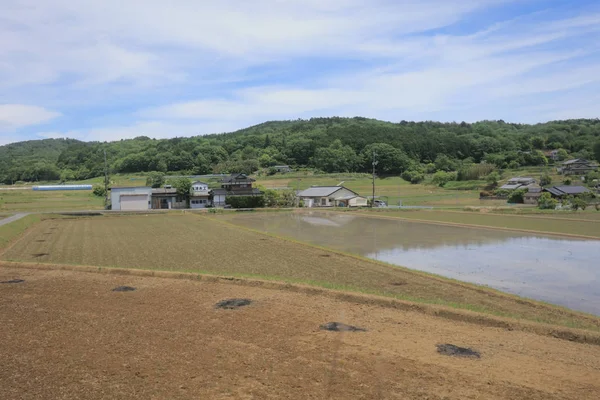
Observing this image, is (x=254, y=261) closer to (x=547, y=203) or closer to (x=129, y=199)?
(x=547, y=203)

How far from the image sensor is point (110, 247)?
19.2 metres

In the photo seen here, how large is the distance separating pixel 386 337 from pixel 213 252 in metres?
11.2

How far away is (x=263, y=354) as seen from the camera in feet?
21.6

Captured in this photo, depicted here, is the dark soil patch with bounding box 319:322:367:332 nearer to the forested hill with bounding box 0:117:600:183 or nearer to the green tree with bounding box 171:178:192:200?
the green tree with bounding box 171:178:192:200

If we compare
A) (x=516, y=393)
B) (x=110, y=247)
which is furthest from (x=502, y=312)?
(x=110, y=247)

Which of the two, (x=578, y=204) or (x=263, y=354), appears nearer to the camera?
(x=263, y=354)

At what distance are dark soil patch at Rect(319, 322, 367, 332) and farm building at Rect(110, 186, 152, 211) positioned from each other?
137 feet

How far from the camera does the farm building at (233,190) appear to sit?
49.0 m

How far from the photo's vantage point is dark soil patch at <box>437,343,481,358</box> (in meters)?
6.64

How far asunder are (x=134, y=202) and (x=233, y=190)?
10.6 metres

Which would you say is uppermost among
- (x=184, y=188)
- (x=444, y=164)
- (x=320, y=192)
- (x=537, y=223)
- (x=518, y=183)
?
(x=444, y=164)

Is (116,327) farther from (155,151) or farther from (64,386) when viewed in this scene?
(155,151)

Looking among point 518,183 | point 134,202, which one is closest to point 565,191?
point 518,183

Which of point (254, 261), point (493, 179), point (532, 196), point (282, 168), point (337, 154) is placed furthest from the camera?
point (337, 154)
